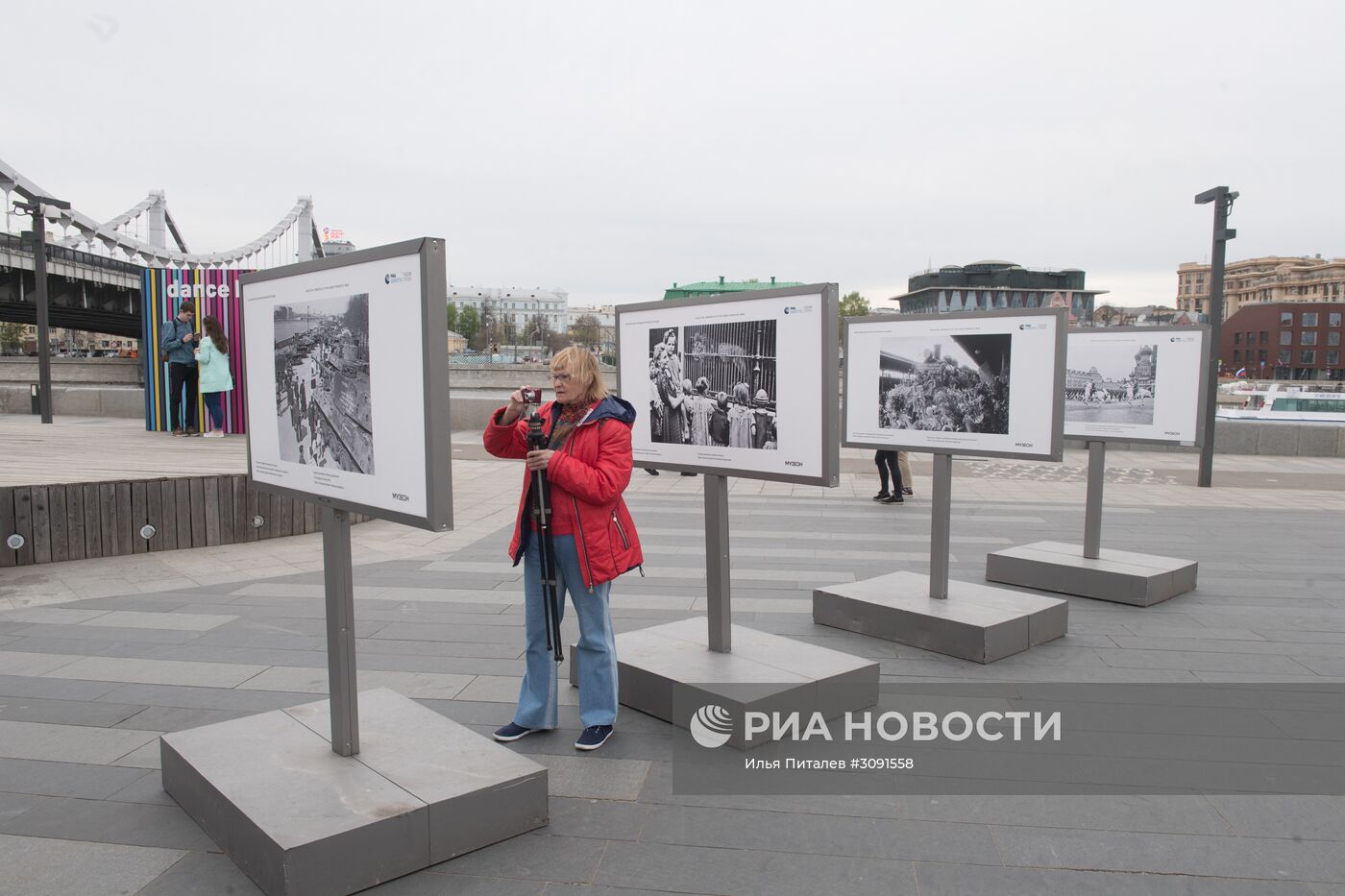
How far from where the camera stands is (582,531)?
13.7 feet

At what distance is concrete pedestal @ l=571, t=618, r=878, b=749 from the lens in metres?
4.47

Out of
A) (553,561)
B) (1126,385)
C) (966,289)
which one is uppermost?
(966,289)

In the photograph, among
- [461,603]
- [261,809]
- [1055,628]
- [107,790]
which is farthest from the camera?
[461,603]

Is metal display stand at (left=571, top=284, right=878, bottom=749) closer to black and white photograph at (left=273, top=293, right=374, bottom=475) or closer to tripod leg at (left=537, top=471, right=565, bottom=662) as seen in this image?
tripod leg at (left=537, top=471, right=565, bottom=662)

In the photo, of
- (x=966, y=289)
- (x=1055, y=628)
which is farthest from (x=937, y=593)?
(x=966, y=289)

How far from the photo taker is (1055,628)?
6.18m

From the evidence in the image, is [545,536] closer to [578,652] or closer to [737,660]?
[578,652]

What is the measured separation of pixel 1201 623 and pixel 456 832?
5399 mm

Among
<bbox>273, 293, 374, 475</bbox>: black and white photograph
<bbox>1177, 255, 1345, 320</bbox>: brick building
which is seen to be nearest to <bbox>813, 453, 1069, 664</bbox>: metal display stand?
<bbox>273, 293, 374, 475</bbox>: black and white photograph

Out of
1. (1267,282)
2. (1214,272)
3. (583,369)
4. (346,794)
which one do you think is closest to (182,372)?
(583,369)

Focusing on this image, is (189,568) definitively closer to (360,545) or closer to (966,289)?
(360,545)

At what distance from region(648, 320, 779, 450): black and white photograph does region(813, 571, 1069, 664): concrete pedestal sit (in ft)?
6.14

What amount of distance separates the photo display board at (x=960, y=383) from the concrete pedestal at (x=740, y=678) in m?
2.02

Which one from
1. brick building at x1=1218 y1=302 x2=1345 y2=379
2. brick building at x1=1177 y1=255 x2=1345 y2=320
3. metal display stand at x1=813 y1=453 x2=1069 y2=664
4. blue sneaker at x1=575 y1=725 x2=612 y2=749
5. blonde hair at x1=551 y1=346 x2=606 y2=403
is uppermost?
brick building at x1=1177 y1=255 x2=1345 y2=320
